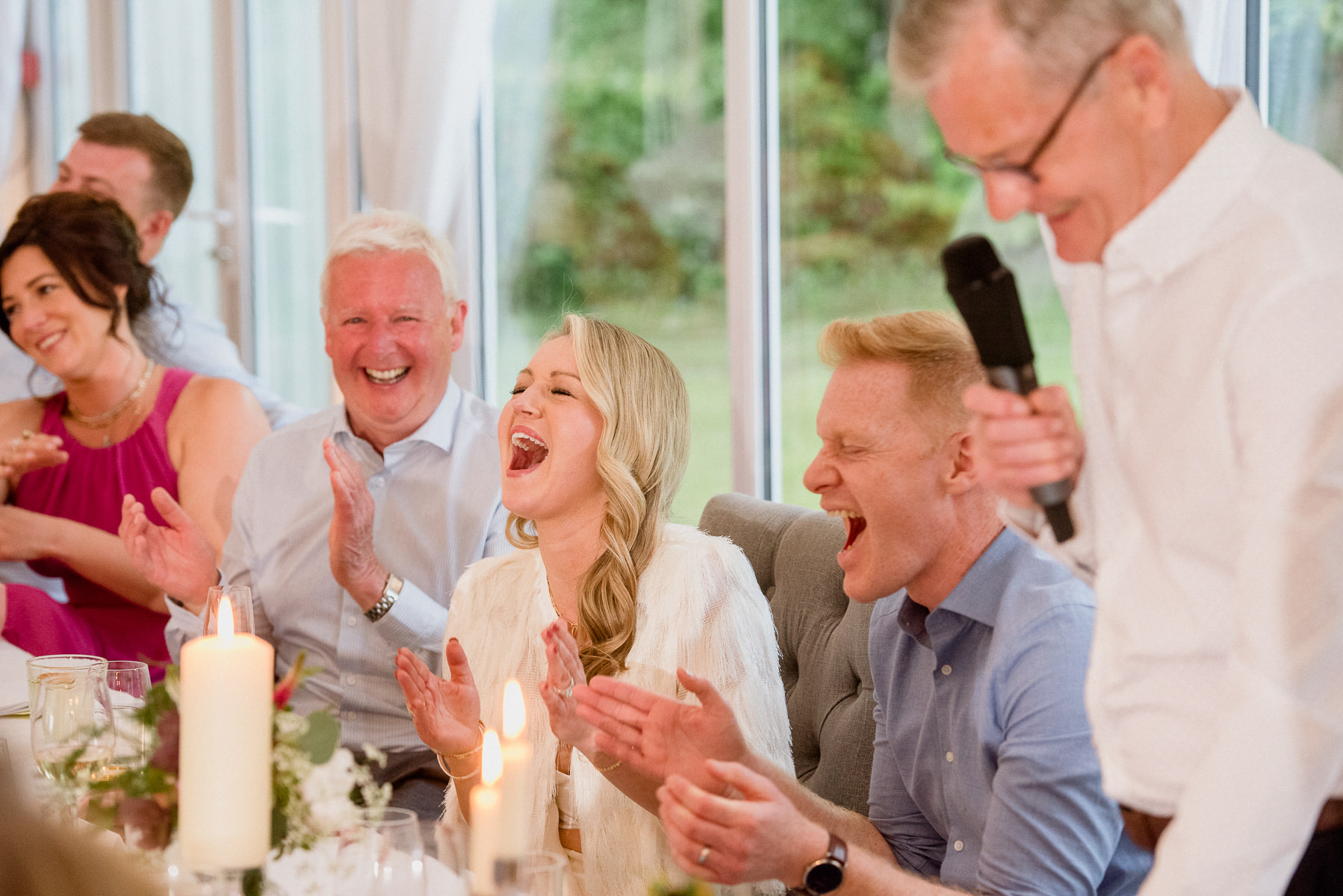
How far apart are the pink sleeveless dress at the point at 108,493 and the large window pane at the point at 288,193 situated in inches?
45.5

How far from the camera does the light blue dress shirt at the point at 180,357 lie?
3.48 meters

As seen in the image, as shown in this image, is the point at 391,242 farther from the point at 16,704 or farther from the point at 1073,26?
the point at 1073,26

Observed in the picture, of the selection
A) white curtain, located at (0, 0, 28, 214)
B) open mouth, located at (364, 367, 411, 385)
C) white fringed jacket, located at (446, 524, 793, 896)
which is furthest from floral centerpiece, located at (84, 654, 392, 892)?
white curtain, located at (0, 0, 28, 214)

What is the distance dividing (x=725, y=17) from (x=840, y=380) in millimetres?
1634

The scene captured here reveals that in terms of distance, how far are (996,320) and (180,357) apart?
3161mm

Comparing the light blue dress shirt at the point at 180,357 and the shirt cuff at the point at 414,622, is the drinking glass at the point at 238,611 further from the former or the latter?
the light blue dress shirt at the point at 180,357

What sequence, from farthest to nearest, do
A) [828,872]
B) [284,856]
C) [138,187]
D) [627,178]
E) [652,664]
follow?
[138,187] → [627,178] → [652,664] → [828,872] → [284,856]

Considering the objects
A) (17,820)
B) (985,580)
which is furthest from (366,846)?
(985,580)

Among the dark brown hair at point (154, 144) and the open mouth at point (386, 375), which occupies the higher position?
the dark brown hair at point (154, 144)

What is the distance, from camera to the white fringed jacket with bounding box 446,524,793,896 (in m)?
1.76

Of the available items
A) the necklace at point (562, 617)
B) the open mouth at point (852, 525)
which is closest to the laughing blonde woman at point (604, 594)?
the necklace at point (562, 617)

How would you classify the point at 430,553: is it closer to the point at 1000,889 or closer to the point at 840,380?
the point at 840,380

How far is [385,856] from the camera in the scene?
954 mm

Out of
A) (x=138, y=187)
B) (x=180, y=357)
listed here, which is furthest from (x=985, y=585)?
(x=138, y=187)
